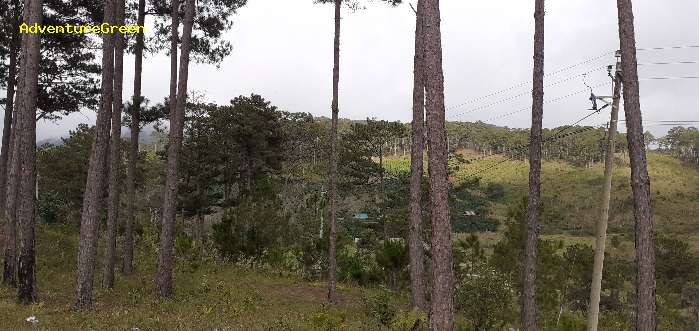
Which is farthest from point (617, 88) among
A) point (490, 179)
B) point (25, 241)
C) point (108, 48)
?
point (490, 179)

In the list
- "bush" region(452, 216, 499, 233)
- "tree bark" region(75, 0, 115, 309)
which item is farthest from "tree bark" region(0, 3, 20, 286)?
"bush" region(452, 216, 499, 233)

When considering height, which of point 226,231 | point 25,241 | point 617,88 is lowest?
point 226,231

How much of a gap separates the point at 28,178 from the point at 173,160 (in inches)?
132

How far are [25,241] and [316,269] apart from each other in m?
15.8

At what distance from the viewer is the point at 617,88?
11383mm

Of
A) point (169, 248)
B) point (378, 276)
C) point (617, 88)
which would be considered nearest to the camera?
point (617, 88)

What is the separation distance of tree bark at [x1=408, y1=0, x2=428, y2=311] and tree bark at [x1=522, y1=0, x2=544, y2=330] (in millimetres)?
2777

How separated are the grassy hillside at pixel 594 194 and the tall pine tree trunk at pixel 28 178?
2963 inches

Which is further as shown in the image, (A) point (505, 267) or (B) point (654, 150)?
(B) point (654, 150)

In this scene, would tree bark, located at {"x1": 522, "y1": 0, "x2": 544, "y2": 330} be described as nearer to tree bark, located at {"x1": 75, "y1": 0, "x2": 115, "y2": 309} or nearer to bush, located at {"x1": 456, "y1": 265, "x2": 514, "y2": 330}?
bush, located at {"x1": 456, "y1": 265, "x2": 514, "y2": 330}

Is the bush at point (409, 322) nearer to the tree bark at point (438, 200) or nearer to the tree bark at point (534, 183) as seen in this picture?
the tree bark at point (438, 200)

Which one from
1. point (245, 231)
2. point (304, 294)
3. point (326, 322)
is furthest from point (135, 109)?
point (326, 322)

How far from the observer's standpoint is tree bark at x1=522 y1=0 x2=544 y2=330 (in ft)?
40.9

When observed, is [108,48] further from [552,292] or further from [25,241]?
[552,292]
